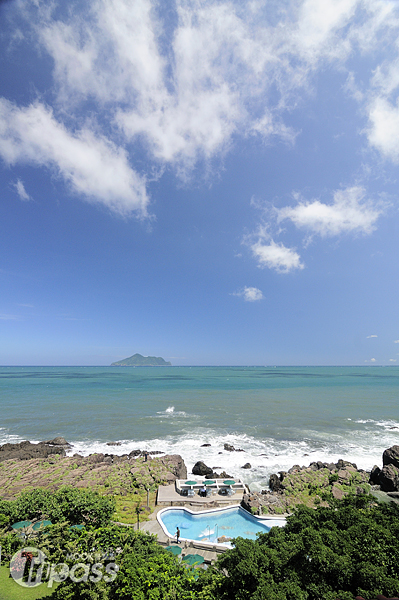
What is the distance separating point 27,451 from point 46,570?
34170 millimetres

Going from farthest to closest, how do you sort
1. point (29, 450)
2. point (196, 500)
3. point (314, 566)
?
point (29, 450) < point (196, 500) < point (314, 566)

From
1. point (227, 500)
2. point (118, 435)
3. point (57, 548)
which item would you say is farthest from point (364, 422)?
point (57, 548)

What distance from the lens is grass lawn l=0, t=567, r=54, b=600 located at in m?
13.4

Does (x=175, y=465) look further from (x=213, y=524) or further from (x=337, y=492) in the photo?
(x=337, y=492)

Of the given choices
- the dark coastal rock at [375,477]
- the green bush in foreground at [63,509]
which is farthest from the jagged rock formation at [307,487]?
the green bush in foreground at [63,509]

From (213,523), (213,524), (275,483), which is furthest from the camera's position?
(275,483)

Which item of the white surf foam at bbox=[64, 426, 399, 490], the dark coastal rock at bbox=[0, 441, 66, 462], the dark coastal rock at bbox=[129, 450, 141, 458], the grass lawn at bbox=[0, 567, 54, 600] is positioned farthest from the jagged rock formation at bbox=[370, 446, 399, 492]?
the dark coastal rock at bbox=[0, 441, 66, 462]

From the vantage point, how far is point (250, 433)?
50906mm

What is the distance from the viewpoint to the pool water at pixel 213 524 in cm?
2211

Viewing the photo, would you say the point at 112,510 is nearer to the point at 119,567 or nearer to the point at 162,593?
the point at 119,567

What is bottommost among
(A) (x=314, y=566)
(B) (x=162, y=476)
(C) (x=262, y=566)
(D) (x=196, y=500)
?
(D) (x=196, y=500)

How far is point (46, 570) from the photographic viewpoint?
1337 centimetres

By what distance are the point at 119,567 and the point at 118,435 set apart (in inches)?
1639

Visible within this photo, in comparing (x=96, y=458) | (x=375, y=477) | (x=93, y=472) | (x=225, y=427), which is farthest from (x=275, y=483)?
(x=225, y=427)
